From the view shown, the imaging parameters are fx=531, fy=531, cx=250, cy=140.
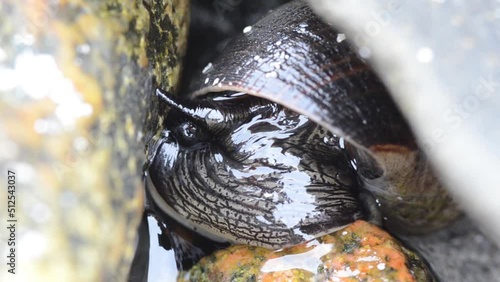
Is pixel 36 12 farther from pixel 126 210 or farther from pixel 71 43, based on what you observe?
pixel 126 210

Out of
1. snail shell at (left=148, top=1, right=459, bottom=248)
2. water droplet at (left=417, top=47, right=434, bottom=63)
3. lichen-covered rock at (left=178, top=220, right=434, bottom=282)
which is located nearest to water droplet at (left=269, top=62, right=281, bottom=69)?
snail shell at (left=148, top=1, right=459, bottom=248)

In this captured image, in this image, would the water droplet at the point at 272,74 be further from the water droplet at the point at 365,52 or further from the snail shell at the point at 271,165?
the water droplet at the point at 365,52

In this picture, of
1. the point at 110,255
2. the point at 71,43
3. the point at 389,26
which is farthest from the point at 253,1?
the point at 110,255

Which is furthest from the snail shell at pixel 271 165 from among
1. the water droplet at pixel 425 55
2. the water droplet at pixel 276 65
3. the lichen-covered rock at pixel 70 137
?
the lichen-covered rock at pixel 70 137

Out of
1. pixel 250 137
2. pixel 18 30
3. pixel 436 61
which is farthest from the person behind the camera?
pixel 250 137

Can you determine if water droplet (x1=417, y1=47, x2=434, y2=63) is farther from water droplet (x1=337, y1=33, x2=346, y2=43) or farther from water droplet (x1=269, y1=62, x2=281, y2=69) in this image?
water droplet (x1=269, y1=62, x2=281, y2=69)
